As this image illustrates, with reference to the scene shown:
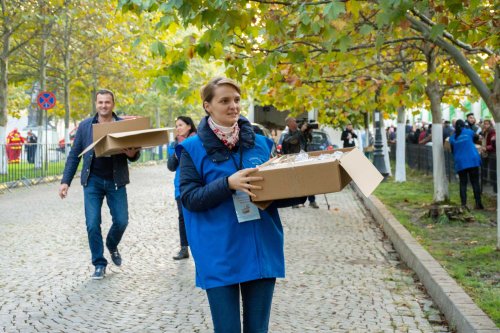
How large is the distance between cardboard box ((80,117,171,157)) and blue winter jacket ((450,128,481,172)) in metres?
8.92

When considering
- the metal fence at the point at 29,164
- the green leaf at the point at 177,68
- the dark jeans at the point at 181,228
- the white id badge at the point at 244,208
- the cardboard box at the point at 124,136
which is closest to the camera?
the white id badge at the point at 244,208

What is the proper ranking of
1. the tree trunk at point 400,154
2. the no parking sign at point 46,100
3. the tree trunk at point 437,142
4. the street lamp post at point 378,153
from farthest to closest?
the no parking sign at point 46,100
the street lamp post at point 378,153
the tree trunk at point 400,154
the tree trunk at point 437,142

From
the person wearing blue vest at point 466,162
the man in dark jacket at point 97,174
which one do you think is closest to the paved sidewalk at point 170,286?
the man in dark jacket at point 97,174

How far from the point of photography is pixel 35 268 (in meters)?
8.93

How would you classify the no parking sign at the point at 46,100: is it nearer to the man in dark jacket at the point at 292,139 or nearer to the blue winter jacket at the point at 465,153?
the man in dark jacket at the point at 292,139

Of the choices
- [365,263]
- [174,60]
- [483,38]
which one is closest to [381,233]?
[365,263]

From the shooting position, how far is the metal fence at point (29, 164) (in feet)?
72.5

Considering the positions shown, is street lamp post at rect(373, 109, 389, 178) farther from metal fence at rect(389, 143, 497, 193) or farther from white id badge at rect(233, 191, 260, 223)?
white id badge at rect(233, 191, 260, 223)

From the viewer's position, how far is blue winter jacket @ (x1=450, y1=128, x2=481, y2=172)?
15.0 metres

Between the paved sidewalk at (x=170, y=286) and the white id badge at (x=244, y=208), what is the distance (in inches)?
100.0

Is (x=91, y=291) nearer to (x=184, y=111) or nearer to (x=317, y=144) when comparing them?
(x=317, y=144)

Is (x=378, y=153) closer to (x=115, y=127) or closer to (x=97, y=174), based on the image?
(x=97, y=174)

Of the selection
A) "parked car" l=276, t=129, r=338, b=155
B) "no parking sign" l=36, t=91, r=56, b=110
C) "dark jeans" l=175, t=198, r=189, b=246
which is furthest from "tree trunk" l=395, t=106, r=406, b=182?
"dark jeans" l=175, t=198, r=189, b=246

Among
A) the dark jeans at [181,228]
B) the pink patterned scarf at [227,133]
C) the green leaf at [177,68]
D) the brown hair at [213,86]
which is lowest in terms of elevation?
the dark jeans at [181,228]
